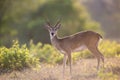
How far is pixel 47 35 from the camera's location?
38188mm

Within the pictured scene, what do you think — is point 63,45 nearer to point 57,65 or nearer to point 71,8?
point 57,65

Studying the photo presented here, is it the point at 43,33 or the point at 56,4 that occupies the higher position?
the point at 56,4

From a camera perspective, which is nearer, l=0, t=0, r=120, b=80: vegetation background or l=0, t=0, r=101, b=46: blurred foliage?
l=0, t=0, r=120, b=80: vegetation background

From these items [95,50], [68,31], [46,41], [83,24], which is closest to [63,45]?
[95,50]

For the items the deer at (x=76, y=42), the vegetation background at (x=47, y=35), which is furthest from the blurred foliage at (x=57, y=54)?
the deer at (x=76, y=42)

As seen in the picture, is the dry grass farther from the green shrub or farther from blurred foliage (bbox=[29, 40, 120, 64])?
the green shrub

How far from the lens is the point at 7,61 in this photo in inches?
709

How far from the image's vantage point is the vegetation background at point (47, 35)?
1706cm

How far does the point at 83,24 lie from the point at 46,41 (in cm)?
711

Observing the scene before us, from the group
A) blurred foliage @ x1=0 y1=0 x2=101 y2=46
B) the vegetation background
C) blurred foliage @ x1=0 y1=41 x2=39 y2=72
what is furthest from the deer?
blurred foliage @ x1=0 y1=0 x2=101 y2=46

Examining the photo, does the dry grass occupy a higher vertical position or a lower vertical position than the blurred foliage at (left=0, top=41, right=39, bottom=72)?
lower

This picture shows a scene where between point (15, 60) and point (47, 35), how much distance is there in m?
20.2

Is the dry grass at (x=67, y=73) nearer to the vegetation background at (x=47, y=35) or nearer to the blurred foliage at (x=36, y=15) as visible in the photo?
the vegetation background at (x=47, y=35)

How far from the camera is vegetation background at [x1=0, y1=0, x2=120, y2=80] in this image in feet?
56.0
